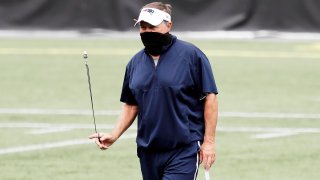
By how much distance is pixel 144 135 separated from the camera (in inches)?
331

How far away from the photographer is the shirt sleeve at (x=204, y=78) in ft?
27.1

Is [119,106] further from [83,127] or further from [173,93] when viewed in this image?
[173,93]

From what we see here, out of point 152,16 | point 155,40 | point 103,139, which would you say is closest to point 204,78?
point 155,40

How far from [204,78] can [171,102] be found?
0.94 ft

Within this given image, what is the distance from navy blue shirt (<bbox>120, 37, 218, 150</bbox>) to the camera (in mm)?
8258

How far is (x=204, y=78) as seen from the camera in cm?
829

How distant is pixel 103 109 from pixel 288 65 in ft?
23.1

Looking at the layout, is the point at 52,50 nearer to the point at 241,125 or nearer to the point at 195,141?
the point at 241,125

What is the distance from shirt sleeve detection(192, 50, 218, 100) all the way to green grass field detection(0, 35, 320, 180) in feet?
12.5

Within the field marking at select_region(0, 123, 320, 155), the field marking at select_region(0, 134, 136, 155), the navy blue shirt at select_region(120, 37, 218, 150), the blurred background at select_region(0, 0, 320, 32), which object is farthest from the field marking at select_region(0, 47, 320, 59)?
the navy blue shirt at select_region(120, 37, 218, 150)

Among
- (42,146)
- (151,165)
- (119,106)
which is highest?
(151,165)

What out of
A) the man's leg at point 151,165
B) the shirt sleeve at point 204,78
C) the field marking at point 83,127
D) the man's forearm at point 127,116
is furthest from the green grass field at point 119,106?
the shirt sleeve at point 204,78

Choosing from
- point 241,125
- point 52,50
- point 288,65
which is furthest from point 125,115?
point 52,50

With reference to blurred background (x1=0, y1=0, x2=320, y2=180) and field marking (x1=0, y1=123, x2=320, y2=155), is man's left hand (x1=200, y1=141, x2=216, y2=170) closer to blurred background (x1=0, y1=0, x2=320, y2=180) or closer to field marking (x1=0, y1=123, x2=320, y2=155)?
blurred background (x1=0, y1=0, x2=320, y2=180)
